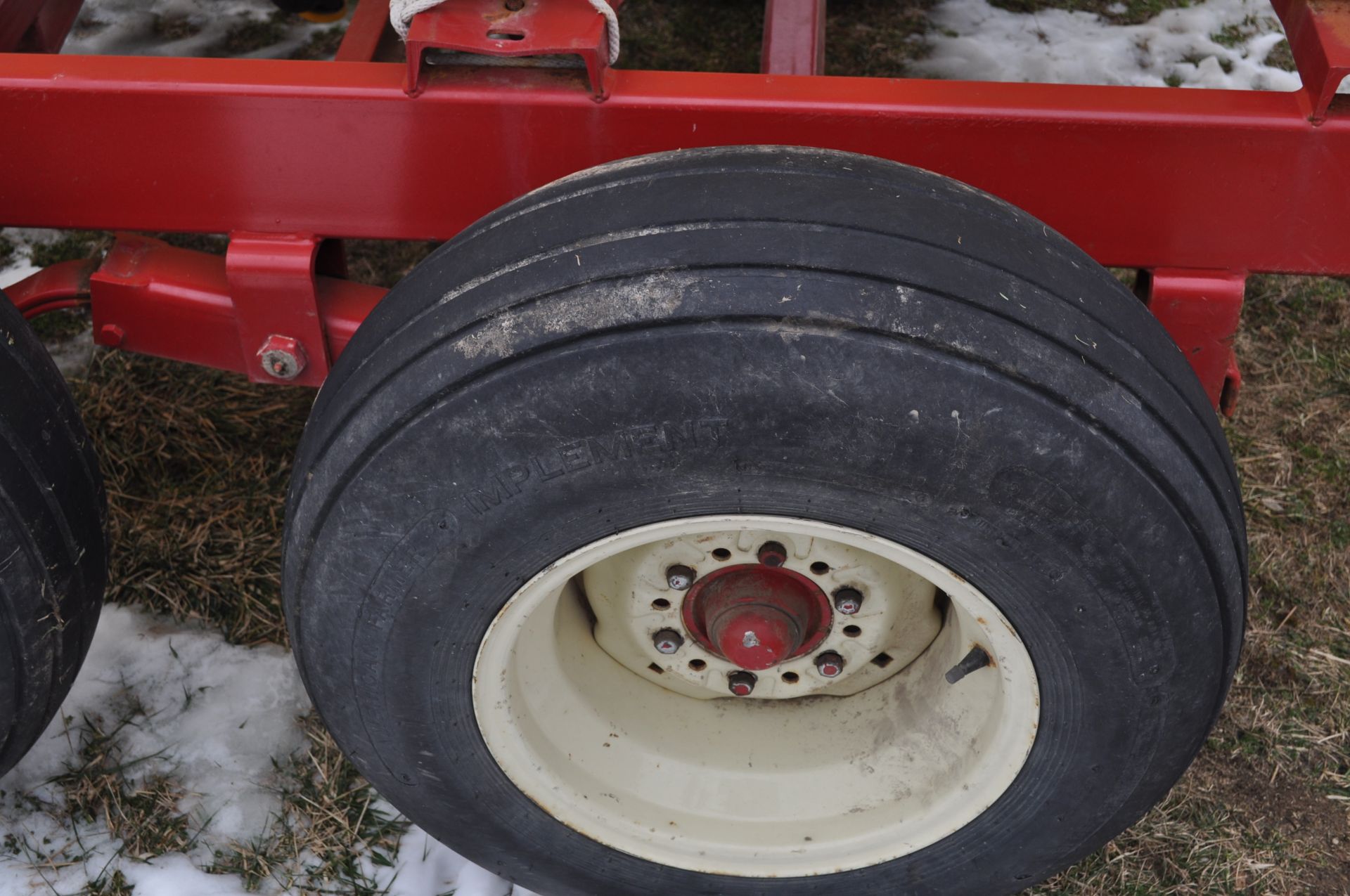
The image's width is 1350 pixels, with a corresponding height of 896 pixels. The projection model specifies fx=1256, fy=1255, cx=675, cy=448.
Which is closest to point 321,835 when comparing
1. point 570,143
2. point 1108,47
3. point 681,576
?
point 681,576

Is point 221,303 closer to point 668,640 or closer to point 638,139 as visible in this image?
point 638,139

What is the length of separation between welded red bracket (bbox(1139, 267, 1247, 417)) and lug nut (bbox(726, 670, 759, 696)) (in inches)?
32.2

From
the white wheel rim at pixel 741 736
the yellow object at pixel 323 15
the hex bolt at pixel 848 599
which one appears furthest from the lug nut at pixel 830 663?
the yellow object at pixel 323 15

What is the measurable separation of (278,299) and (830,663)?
1.03m

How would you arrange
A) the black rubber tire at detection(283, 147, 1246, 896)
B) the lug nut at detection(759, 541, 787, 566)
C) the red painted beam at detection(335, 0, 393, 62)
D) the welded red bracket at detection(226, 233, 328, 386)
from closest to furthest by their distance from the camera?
the black rubber tire at detection(283, 147, 1246, 896) → the lug nut at detection(759, 541, 787, 566) → the welded red bracket at detection(226, 233, 328, 386) → the red painted beam at detection(335, 0, 393, 62)

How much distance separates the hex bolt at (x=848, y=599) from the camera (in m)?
1.86

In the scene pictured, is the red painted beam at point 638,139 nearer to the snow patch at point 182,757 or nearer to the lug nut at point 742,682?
the lug nut at point 742,682

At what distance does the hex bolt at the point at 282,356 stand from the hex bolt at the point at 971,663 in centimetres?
112

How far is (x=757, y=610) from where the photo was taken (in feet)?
6.01

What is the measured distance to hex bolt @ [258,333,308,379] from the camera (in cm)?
197

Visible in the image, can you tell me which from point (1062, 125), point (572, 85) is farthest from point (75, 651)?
point (1062, 125)

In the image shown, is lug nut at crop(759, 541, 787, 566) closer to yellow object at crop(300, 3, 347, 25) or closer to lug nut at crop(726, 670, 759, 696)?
lug nut at crop(726, 670, 759, 696)

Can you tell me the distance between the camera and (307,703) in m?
2.46

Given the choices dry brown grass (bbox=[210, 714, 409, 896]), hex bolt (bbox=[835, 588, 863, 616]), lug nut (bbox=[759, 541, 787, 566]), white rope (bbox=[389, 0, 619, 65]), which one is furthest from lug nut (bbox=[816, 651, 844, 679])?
white rope (bbox=[389, 0, 619, 65])
